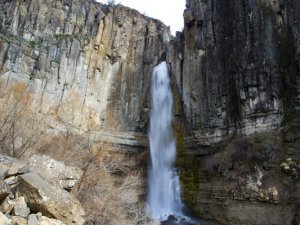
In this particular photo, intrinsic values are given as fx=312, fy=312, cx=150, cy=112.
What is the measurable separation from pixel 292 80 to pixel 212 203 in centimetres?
1116

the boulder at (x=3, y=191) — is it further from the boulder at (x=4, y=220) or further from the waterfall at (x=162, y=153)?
the waterfall at (x=162, y=153)

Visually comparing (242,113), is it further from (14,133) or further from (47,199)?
(47,199)

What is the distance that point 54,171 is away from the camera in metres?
10.6

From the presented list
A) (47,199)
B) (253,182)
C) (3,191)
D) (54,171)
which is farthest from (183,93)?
(3,191)

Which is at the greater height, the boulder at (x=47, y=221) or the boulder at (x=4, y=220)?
the boulder at (x=4, y=220)

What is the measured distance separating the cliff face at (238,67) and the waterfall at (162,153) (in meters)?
2.08

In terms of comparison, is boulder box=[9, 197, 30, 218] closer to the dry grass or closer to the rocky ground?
the dry grass

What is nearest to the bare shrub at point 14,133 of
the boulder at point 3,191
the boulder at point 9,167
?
the boulder at point 9,167

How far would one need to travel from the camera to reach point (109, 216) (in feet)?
48.5

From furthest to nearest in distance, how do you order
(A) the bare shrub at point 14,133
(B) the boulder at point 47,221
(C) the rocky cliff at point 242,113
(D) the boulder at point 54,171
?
(C) the rocky cliff at point 242,113 < (A) the bare shrub at point 14,133 < (D) the boulder at point 54,171 < (B) the boulder at point 47,221

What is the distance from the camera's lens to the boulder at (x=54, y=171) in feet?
34.2

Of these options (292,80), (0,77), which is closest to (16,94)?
(0,77)

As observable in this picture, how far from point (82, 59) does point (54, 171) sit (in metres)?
24.7

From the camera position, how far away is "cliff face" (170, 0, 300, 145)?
78.0 feet
